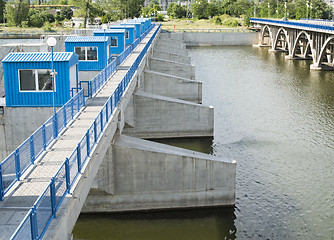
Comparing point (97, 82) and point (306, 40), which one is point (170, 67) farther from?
point (306, 40)

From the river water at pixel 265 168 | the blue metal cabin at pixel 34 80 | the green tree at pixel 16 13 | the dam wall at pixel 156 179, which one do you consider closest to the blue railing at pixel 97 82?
the blue metal cabin at pixel 34 80

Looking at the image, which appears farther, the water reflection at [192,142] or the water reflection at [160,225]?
the water reflection at [192,142]

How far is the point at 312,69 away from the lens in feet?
200

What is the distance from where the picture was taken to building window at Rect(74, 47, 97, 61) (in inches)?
1194

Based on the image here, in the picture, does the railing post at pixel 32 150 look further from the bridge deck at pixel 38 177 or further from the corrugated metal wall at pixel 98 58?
the corrugated metal wall at pixel 98 58

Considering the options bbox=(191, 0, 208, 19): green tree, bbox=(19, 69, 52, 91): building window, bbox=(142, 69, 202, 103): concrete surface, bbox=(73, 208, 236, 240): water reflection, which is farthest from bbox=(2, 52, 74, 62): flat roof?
bbox=(191, 0, 208, 19): green tree

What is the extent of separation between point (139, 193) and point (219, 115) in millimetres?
17765

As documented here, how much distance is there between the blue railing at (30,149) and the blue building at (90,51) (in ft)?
37.7

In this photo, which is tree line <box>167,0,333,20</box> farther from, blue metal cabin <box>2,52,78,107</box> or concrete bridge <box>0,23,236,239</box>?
blue metal cabin <box>2,52,78,107</box>

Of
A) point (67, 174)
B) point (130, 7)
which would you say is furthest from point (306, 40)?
point (67, 174)

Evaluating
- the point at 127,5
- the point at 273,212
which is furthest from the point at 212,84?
the point at 127,5

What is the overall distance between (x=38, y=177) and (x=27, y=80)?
8628 millimetres

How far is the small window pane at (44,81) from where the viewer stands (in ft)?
67.7

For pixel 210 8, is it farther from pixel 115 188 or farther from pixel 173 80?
pixel 115 188
